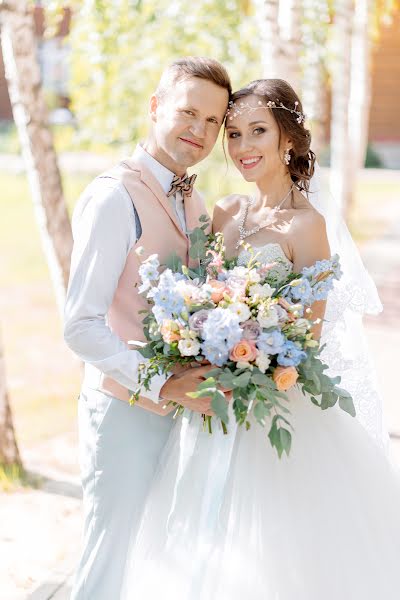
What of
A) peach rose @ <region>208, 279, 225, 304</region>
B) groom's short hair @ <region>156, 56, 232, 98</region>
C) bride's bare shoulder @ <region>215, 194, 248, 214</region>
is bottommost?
peach rose @ <region>208, 279, 225, 304</region>

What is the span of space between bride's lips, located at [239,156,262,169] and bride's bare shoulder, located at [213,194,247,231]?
0.78 ft

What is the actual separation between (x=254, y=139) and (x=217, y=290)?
78 centimetres

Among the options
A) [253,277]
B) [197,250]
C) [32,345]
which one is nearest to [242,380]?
[253,277]

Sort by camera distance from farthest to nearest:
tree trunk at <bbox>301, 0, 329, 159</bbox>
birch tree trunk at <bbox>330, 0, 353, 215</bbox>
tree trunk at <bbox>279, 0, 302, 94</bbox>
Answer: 1. birch tree trunk at <bbox>330, 0, 353, 215</bbox>
2. tree trunk at <bbox>301, 0, 329, 159</bbox>
3. tree trunk at <bbox>279, 0, 302, 94</bbox>

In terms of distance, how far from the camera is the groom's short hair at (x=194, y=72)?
9.35ft

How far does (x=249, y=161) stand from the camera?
3074 millimetres

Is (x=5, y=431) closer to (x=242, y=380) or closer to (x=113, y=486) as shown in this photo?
(x=113, y=486)

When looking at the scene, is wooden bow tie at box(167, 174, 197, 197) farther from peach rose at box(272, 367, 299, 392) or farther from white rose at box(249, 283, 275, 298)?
peach rose at box(272, 367, 299, 392)

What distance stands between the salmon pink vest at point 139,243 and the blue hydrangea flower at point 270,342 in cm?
49

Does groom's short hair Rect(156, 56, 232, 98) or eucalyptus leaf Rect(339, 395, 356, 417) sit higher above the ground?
groom's short hair Rect(156, 56, 232, 98)

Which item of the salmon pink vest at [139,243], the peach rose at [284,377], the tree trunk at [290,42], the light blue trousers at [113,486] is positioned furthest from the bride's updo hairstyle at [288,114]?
the tree trunk at [290,42]

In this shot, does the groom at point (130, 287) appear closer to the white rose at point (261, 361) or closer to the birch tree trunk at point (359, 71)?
the white rose at point (261, 361)

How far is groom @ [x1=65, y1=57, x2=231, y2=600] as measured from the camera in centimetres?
269

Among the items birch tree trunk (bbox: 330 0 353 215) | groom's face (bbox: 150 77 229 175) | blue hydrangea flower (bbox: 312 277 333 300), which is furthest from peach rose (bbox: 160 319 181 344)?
birch tree trunk (bbox: 330 0 353 215)
